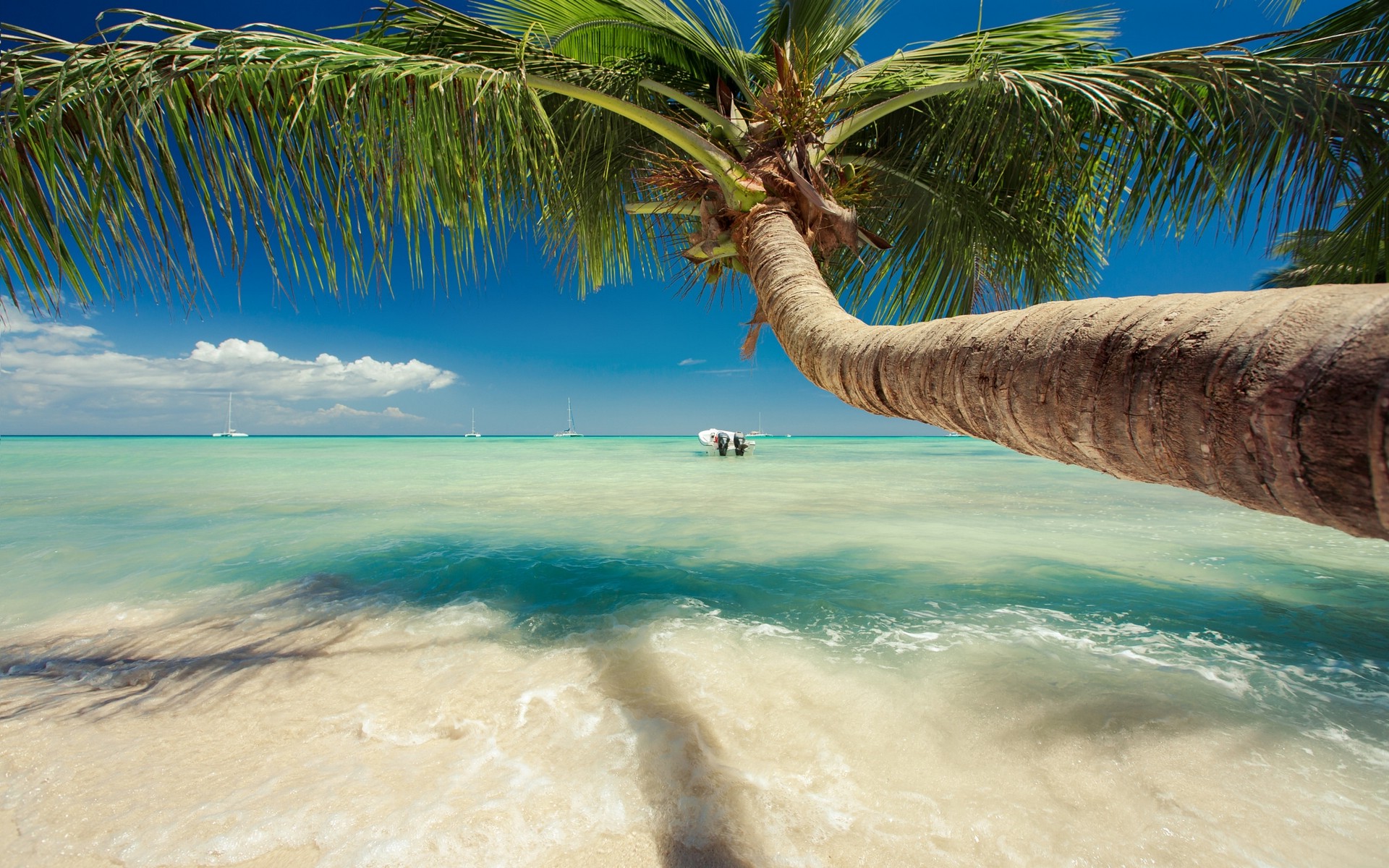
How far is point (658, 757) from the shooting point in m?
1.78

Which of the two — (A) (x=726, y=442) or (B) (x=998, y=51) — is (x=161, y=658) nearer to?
(B) (x=998, y=51)

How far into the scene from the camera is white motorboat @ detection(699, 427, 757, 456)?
64.9ft

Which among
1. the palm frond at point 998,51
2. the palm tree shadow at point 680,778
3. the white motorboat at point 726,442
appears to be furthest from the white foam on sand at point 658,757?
the white motorboat at point 726,442

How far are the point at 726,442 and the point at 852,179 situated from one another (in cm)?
1649

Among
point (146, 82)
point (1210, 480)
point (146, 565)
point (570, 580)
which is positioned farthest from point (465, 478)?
point (1210, 480)

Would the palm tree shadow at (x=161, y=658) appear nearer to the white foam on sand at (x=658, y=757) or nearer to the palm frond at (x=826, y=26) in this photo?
the white foam on sand at (x=658, y=757)

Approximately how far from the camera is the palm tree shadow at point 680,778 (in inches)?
56.2

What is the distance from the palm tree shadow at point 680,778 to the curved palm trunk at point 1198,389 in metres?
1.21

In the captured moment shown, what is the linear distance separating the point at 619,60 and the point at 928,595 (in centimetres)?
441

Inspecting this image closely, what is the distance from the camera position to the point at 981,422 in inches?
47.1

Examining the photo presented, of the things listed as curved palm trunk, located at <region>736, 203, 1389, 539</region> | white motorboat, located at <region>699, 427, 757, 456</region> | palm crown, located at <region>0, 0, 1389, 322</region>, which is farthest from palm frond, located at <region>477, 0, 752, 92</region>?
white motorboat, located at <region>699, 427, 757, 456</region>

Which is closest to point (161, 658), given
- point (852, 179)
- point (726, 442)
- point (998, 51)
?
point (852, 179)

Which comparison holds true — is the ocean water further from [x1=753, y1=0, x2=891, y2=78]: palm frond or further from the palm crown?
[x1=753, y1=0, x2=891, y2=78]: palm frond

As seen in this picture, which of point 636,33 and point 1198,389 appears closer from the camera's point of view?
point 1198,389
